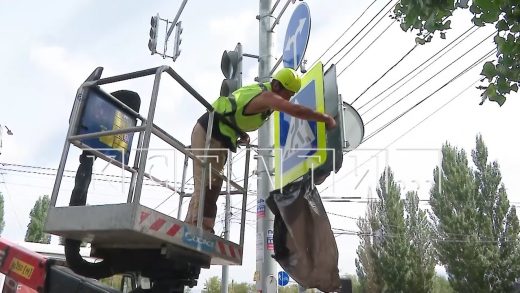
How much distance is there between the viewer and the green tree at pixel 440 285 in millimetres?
29914

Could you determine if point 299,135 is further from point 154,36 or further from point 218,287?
point 218,287

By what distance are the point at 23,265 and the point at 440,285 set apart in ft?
108

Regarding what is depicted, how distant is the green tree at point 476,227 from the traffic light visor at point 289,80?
23.1 m

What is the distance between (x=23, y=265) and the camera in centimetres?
392

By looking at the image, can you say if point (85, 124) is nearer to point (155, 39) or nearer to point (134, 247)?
point (134, 247)

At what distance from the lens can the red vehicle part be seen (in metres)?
3.77

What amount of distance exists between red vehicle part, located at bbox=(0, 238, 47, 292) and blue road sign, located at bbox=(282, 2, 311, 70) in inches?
136

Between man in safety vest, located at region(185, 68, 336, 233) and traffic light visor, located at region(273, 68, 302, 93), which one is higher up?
traffic light visor, located at region(273, 68, 302, 93)

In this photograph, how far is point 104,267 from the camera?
368 centimetres

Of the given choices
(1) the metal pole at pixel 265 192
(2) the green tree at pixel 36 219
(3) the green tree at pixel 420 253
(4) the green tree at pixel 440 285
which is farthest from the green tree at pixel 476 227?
(2) the green tree at pixel 36 219

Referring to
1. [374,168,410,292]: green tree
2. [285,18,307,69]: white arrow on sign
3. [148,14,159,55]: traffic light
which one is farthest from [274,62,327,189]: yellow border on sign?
[374,168,410,292]: green tree

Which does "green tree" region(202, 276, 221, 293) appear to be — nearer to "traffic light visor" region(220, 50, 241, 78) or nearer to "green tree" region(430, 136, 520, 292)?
"green tree" region(430, 136, 520, 292)

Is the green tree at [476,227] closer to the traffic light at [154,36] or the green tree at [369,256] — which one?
the green tree at [369,256]

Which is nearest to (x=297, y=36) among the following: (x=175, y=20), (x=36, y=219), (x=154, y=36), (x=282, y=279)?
(x=175, y=20)
